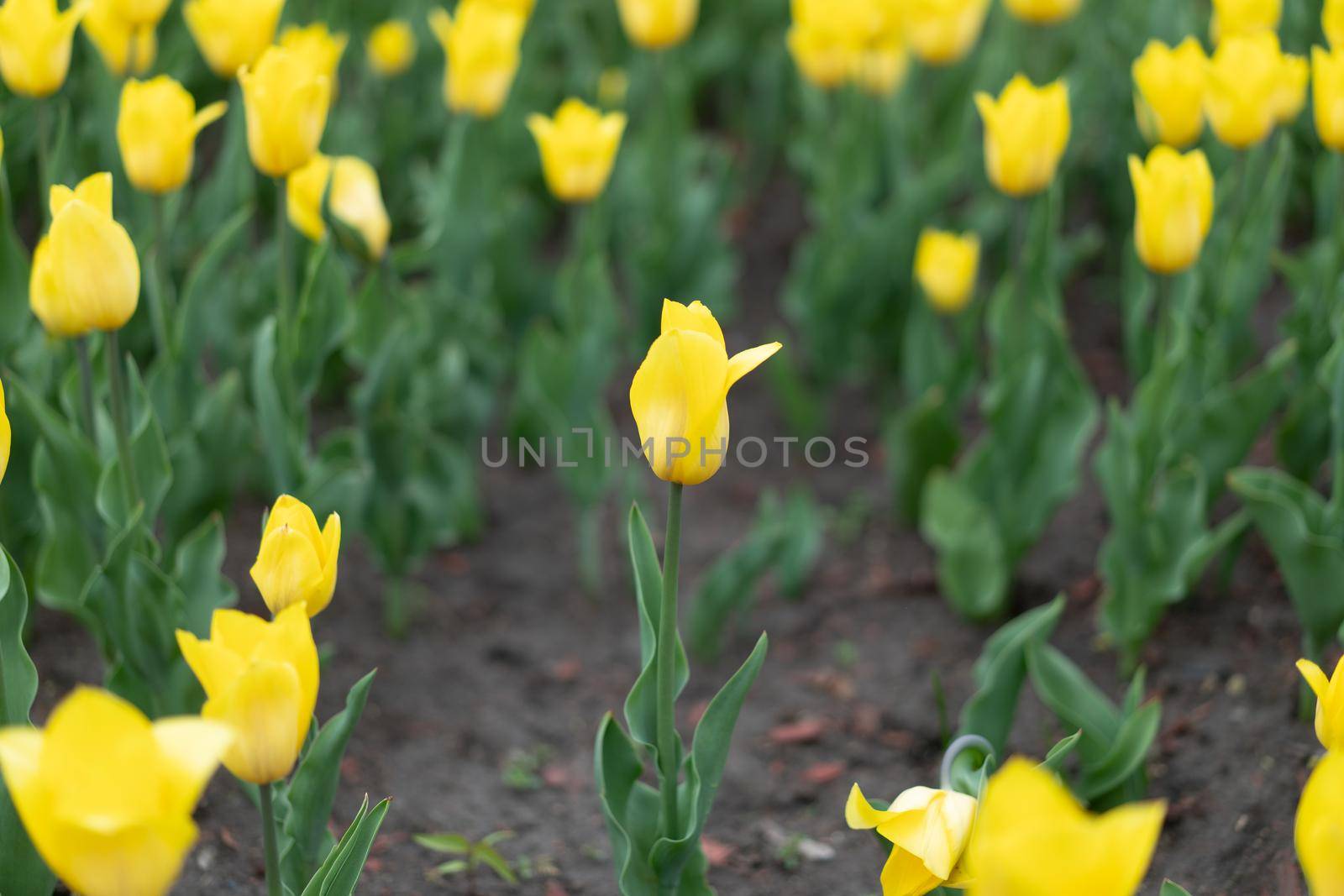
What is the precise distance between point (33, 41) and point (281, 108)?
0.47 m

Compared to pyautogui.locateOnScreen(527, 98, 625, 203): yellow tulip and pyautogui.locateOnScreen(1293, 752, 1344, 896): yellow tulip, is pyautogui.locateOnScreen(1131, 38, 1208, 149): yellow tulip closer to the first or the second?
pyautogui.locateOnScreen(527, 98, 625, 203): yellow tulip

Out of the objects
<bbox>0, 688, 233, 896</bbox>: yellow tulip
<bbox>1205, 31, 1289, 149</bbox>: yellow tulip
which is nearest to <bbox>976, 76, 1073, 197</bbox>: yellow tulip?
<bbox>1205, 31, 1289, 149</bbox>: yellow tulip

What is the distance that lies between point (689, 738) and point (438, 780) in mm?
535

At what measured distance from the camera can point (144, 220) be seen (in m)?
2.95

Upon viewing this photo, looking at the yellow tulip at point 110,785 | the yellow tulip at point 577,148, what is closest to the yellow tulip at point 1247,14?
the yellow tulip at point 577,148

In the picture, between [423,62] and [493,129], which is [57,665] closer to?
[493,129]

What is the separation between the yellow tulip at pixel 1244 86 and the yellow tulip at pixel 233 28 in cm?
177

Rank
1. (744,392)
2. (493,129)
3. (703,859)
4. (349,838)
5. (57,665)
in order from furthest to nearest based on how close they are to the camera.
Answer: (744,392) < (493,129) < (57,665) < (703,859) < (349,838)

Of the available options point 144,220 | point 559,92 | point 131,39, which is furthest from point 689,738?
point 559,92

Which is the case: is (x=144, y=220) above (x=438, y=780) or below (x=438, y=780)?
above

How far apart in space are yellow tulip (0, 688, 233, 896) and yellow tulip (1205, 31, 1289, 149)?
214 centimetres

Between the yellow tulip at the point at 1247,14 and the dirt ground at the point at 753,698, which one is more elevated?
the yellow tulip at the point at 1247,14

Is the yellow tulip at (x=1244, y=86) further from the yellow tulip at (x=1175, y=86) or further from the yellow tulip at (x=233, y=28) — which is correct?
the yellow tulip at (x=233, y=28)

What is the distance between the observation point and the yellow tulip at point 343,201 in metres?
2.74
